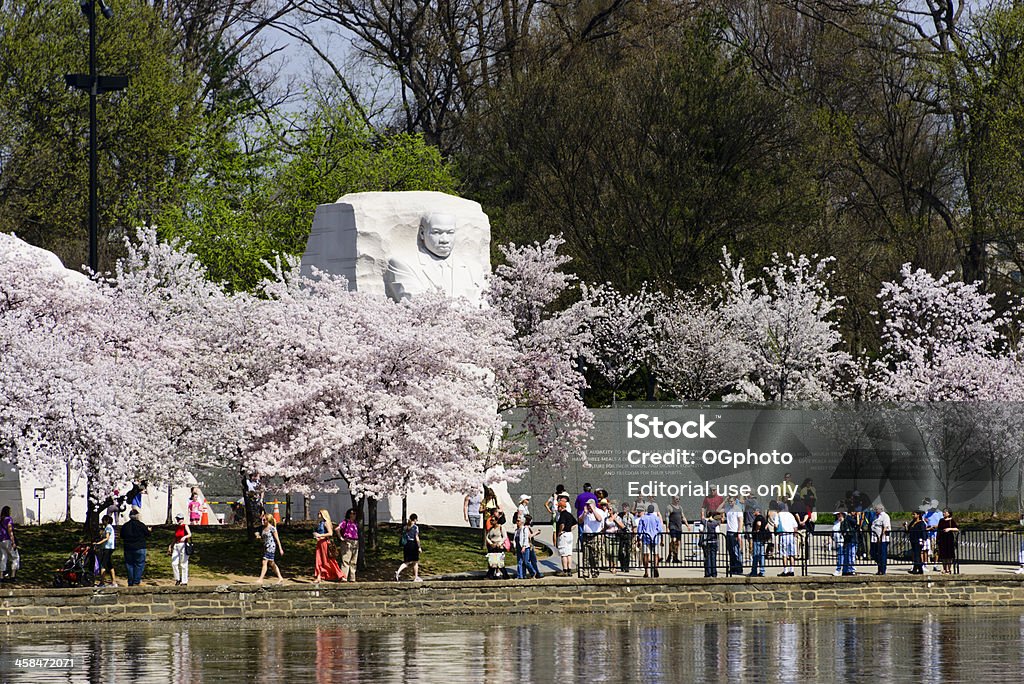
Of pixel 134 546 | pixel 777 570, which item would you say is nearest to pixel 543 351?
pixel 777 570

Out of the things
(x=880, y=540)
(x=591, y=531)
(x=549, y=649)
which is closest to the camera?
(x=549, y=649)

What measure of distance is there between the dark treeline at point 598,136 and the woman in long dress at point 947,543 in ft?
61.3

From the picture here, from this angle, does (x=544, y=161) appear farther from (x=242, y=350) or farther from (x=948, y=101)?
(x=242, y=350)

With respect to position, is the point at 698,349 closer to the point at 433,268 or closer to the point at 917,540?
the point at 433,268

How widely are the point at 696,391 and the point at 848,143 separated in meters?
11.6

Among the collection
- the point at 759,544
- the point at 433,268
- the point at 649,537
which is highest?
the point at 433,268

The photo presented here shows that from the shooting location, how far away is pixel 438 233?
41719 millimetres

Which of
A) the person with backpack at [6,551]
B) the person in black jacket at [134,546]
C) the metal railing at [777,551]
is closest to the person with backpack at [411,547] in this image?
the metal railing at [777,551]

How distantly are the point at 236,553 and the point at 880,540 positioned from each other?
42.8 feet

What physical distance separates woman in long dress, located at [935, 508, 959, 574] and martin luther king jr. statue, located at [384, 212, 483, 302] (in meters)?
13.4

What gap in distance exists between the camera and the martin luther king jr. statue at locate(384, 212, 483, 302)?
41.2 meters

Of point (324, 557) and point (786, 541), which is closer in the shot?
point (324, 557)

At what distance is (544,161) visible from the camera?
54156 mm

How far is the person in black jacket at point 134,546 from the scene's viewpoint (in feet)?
100
